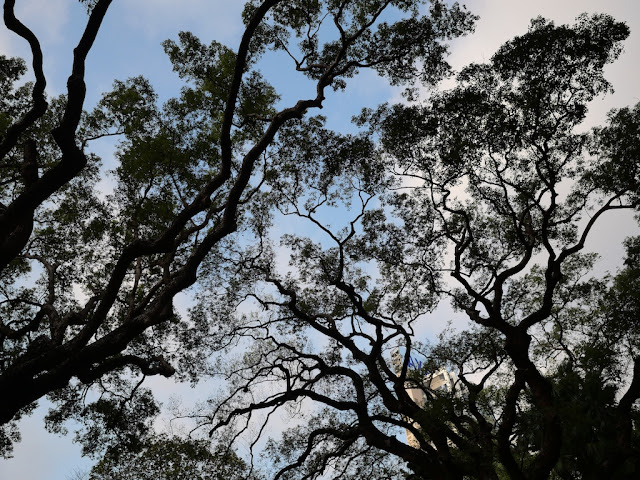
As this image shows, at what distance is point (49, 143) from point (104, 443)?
7488 millimetres

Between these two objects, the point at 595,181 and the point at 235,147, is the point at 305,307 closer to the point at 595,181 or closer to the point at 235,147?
the point at 235,147

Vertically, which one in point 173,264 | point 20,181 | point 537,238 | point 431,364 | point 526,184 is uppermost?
point 20,181

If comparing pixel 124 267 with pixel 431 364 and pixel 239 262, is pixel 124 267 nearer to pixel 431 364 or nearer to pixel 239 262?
pixel 239 262

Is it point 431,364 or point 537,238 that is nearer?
point 537,238

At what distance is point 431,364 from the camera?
44.4 feet

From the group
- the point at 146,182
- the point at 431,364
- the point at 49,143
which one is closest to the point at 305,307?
the point at 431,364

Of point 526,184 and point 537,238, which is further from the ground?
point 526,184

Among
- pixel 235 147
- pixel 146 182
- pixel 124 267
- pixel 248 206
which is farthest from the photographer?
pixel 248 206

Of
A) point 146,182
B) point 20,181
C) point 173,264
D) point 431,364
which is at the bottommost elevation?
point 431,364

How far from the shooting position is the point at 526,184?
11594mm

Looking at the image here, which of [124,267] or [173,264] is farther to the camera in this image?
[173,264]

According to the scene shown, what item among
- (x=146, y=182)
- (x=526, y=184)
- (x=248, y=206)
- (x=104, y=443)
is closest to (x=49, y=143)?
(x=146, y=182)

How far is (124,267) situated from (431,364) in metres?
9.87

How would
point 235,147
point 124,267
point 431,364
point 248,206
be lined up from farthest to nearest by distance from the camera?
point 431,364
point 248,206
point 235,147
point 124,267
